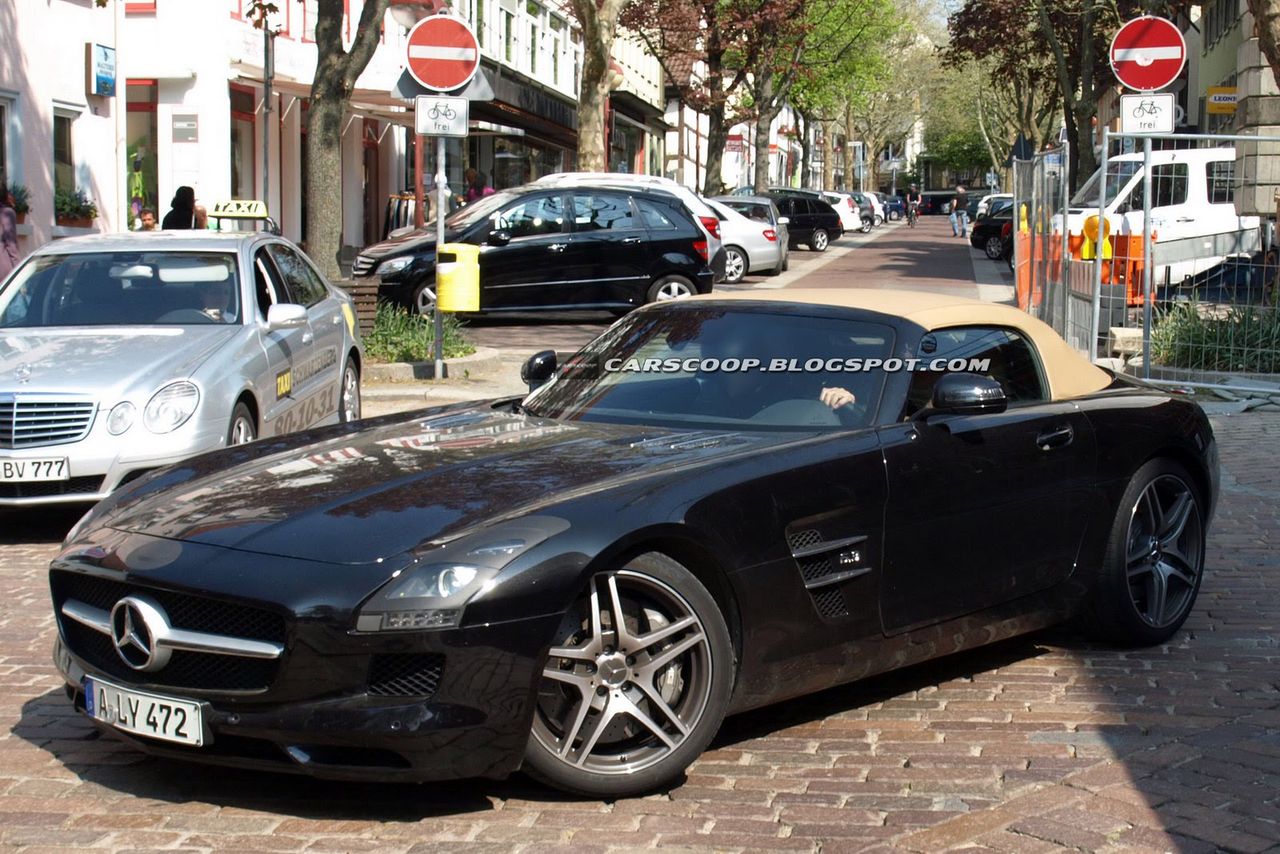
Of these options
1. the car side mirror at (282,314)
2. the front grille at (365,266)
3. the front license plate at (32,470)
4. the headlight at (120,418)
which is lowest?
the front license plate at (32,470)

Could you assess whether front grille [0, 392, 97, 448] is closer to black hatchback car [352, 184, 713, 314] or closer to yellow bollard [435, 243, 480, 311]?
yellow bollard [435, 243, 480, 311]

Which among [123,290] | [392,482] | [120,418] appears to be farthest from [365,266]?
[392,482]

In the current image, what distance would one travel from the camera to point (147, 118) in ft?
97.6

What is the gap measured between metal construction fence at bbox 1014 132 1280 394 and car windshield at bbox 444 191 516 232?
7.11 metres

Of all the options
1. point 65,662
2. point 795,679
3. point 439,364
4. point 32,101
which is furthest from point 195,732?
point 32,101

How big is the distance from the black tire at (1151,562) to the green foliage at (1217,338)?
26.4 ft

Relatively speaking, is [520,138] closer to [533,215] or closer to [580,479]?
[533,215]

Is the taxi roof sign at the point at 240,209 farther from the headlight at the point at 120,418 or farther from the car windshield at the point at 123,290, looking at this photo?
the headlight at the point at 120,418

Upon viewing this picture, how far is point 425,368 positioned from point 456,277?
1.17m

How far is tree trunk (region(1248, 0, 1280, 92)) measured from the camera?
1733cm

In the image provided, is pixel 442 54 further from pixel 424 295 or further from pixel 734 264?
pixel 734 264

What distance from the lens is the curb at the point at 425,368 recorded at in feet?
48.7

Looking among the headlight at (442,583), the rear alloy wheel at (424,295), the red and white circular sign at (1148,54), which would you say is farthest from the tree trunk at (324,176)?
the headlight at (442,583)

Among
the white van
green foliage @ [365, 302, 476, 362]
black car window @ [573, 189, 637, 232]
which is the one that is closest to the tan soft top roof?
the white van
